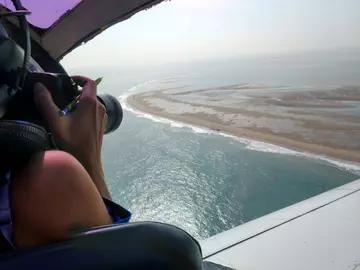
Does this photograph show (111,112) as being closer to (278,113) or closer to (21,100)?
(21,100)

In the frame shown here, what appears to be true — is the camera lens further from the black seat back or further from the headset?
the black seat back

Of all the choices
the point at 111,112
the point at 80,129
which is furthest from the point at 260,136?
the point at 80,129

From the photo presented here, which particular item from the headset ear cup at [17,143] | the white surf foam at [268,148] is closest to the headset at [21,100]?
the headset ear cup at [17,143]

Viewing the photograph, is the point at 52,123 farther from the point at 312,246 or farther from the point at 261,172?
the point at 261,172

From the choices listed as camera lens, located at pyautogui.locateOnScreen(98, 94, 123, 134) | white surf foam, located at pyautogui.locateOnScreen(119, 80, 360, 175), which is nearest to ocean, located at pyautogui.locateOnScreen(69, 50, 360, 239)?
white surf foam, located at pyautogui.locateOnScreen(119, 80, 360, 175)

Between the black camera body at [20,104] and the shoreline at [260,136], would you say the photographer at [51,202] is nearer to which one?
the black camera body at [20,104]

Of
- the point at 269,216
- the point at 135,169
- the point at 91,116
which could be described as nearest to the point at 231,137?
the point at 135,169
